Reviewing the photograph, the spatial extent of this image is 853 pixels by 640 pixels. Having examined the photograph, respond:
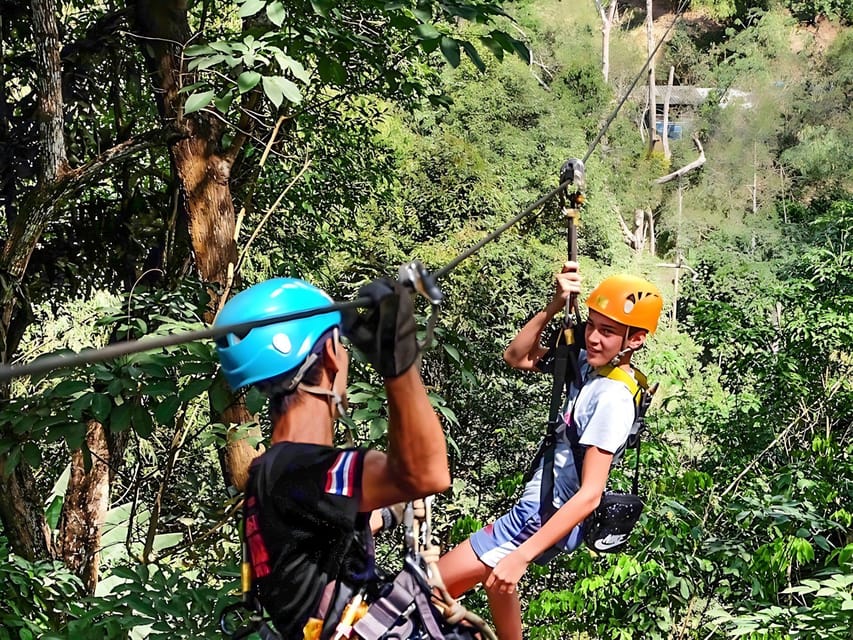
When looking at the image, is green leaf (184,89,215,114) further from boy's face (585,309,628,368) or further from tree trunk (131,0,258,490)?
boy's face (585,309,628,368)

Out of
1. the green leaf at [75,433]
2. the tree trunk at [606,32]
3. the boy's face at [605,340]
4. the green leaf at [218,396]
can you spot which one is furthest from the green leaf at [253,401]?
the tree trunk at [606,32]

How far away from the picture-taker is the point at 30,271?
4109mm

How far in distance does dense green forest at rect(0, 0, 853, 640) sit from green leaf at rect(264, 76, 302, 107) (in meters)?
0.01

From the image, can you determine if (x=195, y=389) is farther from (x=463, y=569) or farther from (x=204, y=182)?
(x=204, y=182)

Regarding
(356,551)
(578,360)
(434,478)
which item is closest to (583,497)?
(578,360)

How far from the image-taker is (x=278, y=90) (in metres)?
2.60

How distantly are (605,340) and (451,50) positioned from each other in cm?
86

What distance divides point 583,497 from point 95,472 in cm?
271

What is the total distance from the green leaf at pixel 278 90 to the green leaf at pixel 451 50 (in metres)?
0.45

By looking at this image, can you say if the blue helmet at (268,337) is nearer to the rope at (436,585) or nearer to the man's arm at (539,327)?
the rope at (436,585)

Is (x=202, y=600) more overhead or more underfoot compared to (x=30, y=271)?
more underfoot

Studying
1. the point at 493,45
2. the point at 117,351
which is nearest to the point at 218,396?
the point at 493,45

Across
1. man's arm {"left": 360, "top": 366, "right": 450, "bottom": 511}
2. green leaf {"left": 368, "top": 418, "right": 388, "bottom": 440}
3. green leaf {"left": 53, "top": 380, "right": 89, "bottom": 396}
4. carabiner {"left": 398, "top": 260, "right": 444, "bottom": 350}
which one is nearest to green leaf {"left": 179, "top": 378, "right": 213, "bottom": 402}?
green leaf {"left": 53, "top": 380, "right": 89, "bottom": 396}

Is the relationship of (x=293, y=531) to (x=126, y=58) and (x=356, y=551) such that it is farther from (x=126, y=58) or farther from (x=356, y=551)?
(x=126, y=58)
